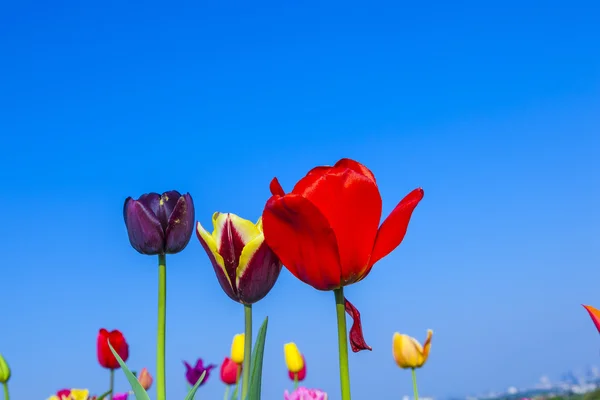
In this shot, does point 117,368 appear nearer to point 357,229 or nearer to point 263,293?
point 263,293

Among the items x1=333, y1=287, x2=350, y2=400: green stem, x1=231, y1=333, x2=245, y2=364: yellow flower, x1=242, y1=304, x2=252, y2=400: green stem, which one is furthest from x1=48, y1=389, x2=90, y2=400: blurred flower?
x1=333, y1=287, x2=350, y2=400: green stem

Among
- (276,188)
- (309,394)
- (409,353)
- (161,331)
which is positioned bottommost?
(309,394)

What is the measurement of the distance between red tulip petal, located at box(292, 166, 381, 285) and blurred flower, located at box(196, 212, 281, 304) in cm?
42

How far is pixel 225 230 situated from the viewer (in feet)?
6.91

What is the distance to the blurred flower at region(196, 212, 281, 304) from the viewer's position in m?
2.02

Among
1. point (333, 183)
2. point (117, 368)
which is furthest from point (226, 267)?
point (117, 368)

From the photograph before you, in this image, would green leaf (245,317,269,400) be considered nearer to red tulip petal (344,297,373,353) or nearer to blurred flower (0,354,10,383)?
red tulip petal (344,297,373,353)

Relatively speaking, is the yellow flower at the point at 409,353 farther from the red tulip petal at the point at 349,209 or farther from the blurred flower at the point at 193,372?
the red tulip petal at the point at 349,209

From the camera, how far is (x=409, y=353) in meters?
5.58

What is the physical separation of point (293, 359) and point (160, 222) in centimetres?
374

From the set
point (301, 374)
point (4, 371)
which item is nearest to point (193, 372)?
point (301, 374)

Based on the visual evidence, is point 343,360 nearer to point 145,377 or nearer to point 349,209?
point 349,209

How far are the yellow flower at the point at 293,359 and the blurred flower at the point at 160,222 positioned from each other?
3.65 m

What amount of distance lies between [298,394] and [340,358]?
2.04 metres
